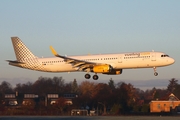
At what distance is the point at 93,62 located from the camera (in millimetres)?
73562

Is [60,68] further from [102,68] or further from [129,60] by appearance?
[129,60]

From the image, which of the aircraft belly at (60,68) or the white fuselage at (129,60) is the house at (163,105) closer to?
the aircraft belly at (60,68)

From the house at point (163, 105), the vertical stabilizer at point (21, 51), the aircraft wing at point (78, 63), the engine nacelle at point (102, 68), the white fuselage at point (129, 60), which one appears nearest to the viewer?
the white fuselage at point (129, 60)

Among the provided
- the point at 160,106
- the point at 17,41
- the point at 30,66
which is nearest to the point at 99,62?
the point at 30,66

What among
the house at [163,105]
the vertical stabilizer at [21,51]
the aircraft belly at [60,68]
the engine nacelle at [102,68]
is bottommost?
the house at [163,105]

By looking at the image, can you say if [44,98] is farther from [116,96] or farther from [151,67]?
[151,67]

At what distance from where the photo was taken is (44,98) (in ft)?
431

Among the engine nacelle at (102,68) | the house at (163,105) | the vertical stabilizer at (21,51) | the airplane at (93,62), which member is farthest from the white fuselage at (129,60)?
the house at (163,105)

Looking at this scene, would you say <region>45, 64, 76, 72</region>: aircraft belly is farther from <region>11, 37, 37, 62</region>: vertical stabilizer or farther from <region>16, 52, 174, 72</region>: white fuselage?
<region>11, 37, 37, 62</region>: vertical stabilizer

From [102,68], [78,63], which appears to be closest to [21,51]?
[78,63]

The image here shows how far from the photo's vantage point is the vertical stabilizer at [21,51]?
80250 mm

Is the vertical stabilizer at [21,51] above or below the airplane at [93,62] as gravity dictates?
above

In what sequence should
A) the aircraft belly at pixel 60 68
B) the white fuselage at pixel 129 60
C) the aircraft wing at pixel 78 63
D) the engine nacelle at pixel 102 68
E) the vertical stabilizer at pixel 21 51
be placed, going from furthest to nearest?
the vertical stabilizer at pixel 21 51 < the aircraft belly at pixel 60 68 < the aircraft wing at pixel 78 63 < the engine nacelle at pixel 102 68 < the white fuselage at pixel 129 60

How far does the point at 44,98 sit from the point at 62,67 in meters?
57.3
